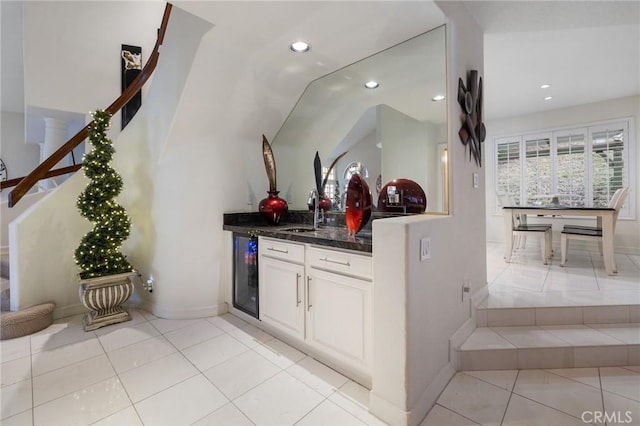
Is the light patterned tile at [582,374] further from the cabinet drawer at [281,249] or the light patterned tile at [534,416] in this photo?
the cabinet drawer at [281,249]

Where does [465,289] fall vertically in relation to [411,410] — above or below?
above

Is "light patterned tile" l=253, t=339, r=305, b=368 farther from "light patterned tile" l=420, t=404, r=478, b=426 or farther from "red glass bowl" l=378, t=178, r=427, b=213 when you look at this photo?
"red glass bowl" l=378, t=178, r=427, b=213

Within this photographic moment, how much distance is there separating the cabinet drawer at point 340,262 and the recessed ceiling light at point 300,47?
1.61m

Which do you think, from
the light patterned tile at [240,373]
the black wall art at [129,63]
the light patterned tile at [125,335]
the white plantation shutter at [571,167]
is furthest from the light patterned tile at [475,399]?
the black wall art at [129,63]

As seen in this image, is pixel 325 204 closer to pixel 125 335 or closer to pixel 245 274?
pixel 245 274

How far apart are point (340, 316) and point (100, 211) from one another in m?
2.35

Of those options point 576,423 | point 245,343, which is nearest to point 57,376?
point 245,343

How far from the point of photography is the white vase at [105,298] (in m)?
2.46

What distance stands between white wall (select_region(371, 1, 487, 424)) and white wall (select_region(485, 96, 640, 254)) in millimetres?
4067

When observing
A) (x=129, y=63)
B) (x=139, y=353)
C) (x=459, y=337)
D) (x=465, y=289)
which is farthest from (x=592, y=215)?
(x=129, y=63)

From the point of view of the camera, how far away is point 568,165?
4.71 meters

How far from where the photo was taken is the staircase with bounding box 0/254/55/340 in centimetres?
229

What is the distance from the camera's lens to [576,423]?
4.49 feet

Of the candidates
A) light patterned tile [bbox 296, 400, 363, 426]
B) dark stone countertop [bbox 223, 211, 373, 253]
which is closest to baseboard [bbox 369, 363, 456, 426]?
light patterned tile [bbox 296, 400, 363, 426]
